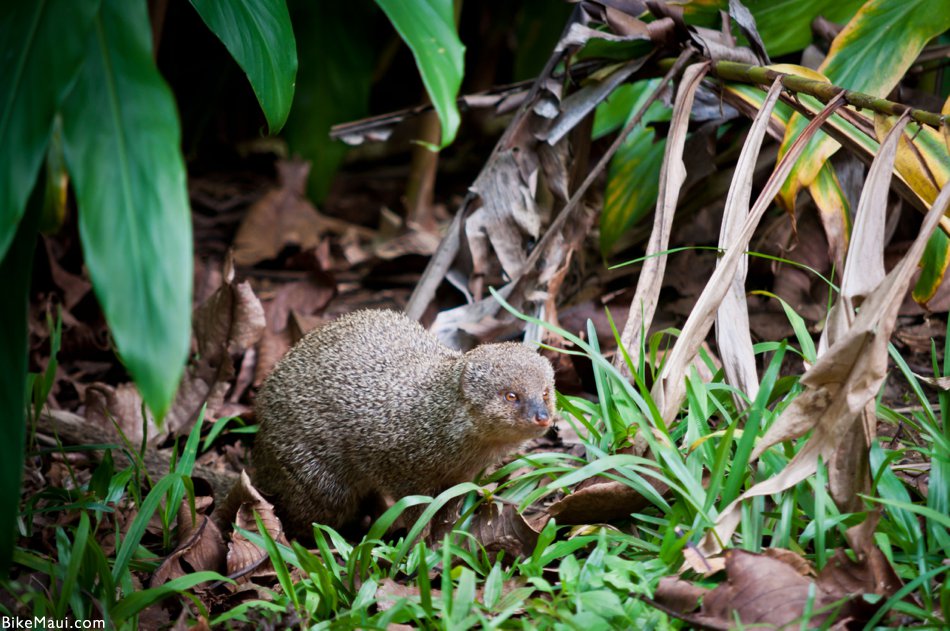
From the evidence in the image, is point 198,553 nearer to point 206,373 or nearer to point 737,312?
point 206,373

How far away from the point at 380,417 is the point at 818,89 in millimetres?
1944

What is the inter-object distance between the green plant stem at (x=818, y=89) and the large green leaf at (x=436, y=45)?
1186 millimetres

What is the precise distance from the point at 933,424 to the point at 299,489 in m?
2.17

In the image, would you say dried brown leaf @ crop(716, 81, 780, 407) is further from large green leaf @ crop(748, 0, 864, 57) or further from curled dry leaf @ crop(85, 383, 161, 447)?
curled dry leaf @ crop(85, 383, 161, 447)

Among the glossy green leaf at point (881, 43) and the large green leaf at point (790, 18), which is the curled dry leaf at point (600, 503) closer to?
the glossy green leaf at point (881, 43)

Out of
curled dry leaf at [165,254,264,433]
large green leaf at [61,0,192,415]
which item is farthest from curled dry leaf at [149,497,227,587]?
large green leaf at [61,0,192,415]

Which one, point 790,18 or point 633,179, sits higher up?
point 790,18

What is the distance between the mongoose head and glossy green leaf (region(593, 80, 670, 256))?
114 centimetres

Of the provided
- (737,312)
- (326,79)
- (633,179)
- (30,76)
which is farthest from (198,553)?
(326,79)

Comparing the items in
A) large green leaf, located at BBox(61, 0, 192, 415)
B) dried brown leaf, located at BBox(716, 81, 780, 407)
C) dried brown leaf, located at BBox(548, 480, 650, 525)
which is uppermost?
large green leaf, located at BBox(61, 0, 192, 415)

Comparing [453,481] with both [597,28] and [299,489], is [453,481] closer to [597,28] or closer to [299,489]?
[299,489]

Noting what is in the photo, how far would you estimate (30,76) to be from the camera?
1.85m

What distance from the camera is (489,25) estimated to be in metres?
7.04

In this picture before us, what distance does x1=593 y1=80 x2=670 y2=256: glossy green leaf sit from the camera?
13.2ft
